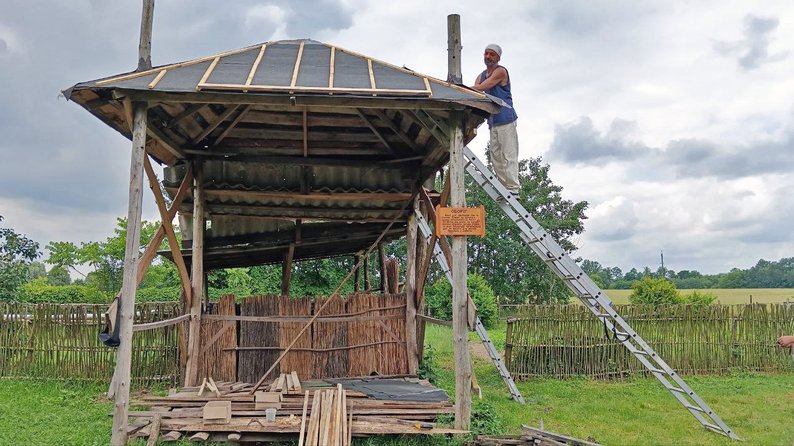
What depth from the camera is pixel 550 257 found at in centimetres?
787

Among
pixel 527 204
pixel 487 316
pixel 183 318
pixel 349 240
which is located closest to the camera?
pixel 183 318

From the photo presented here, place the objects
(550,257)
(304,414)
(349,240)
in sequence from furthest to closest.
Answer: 1. (349,240)
2. (550,257)
3. (304,414)

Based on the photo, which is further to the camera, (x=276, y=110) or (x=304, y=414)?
(x=276, y=110)

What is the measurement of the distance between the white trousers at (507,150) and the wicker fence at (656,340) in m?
5.26

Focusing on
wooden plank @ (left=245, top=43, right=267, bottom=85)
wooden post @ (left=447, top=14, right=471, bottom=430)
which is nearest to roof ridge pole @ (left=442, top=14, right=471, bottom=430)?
wooden post @ (left=447, top=14, right=471, bottom=430)

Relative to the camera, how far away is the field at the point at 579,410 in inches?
298

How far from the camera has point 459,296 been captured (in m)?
6.77

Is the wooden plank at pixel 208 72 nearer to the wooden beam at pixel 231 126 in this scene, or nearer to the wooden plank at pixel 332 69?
the wooden beam at pixel 231 126

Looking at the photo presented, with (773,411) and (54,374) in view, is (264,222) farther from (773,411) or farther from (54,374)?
(773,411)

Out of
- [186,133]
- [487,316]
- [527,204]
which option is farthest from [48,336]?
[527,204]

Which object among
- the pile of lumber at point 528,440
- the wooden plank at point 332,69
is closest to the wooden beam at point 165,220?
the wooden plank at point 332,69

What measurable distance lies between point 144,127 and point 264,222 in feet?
14.1

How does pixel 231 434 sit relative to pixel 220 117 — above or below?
below

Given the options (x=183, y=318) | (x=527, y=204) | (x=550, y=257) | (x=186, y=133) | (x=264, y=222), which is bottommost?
(x=183, y=318)
